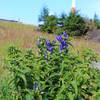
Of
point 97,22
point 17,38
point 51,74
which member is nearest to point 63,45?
point 51,74

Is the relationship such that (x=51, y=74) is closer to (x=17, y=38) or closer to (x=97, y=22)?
(x=17, y=38)

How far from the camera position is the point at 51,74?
3676mm

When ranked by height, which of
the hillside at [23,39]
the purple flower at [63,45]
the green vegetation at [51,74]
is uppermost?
the purple flower at [63,45]

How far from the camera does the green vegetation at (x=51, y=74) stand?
11.6 ft

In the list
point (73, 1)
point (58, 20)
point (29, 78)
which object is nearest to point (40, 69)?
point (29, 78)

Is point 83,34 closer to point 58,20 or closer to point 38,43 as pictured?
point 58,20

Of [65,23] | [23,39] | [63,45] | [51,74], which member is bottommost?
[23,39]

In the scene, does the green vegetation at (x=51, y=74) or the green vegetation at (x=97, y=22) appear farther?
the green vegetation at (x=97, y=22)

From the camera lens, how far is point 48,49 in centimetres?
386

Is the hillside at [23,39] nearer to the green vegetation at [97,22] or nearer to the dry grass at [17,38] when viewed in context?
the dry grass at [17,38]

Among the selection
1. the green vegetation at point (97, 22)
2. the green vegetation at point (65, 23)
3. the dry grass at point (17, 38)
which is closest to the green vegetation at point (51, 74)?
the dry grass at point (17, 38)

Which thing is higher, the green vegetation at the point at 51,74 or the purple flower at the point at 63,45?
the purple flower at the point at 63,45

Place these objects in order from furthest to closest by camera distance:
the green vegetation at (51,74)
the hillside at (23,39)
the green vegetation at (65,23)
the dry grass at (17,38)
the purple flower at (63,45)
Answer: the green vegetation at (65,23), the hillside at (23,39), the dry grass at (17,38), the purple flower at (63,45), the green vegetation at (51,74)

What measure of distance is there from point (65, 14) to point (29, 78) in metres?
18.9
